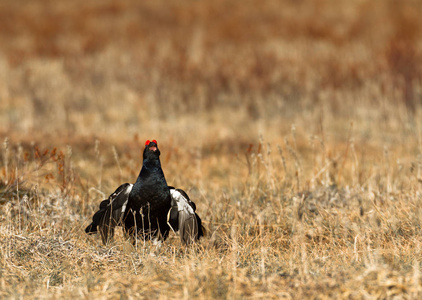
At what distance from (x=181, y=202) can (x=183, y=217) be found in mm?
132

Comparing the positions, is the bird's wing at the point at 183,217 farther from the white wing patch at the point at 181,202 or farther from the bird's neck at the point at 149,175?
the bird's neck at the point at 149,175

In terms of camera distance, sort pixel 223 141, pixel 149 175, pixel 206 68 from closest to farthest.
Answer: pixel 149 175, pixel 223 141, pixel 206 68

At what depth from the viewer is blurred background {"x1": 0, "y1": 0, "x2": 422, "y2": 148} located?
1180cm

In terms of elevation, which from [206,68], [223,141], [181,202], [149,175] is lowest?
[181,202]

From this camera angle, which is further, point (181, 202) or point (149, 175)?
point (181, 202)

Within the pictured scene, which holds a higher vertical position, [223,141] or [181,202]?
[223,141]

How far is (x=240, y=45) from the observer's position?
1759 centimetres

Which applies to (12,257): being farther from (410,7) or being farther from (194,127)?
(410,7)

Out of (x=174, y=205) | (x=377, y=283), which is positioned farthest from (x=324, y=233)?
(x=377, y=283)

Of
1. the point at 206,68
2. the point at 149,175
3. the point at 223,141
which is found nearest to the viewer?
the point at 149,175

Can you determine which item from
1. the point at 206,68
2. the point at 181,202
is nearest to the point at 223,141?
the point at 181,202

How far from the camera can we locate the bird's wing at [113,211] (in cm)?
430

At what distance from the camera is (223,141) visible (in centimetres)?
1027

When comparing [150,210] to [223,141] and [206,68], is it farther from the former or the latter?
[206,68]
